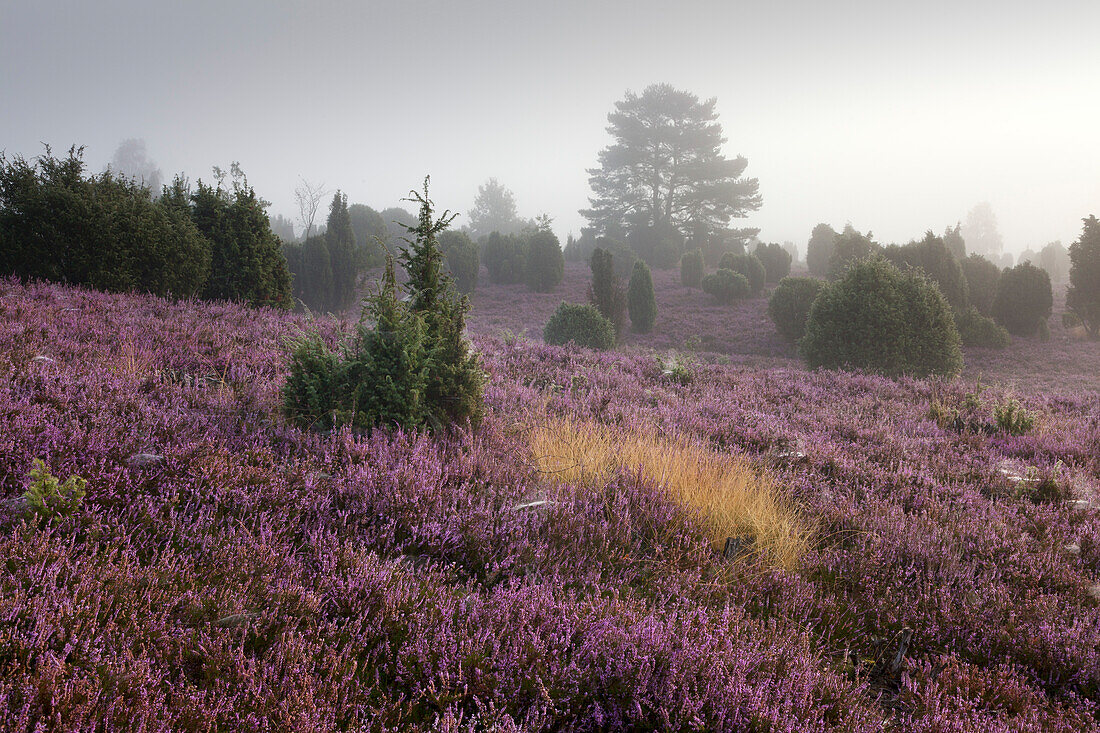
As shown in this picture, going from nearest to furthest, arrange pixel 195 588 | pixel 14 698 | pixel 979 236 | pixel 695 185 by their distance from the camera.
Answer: pixel 14 698, pixel 195 588, pixel 695 185, pixel 979 236

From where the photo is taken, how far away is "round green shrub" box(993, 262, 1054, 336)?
21438 millimetres

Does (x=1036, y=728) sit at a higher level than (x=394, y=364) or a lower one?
lower

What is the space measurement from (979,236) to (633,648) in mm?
103625

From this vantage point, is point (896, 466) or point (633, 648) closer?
point (633, 648)

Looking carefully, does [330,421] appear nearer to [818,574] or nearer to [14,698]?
[14,698]

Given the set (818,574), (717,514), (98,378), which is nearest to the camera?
(818,574)

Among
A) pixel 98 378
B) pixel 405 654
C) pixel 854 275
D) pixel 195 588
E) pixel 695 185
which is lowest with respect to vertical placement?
pixel 405 654

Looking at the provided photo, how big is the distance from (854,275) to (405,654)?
1515 cm

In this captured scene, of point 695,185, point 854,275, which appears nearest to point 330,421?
point 854,275

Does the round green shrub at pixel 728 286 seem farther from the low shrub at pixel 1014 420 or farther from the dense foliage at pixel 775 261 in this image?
the low shrub at pixel 1014 420

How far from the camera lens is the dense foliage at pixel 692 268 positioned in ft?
108

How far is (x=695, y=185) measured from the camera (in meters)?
48.4

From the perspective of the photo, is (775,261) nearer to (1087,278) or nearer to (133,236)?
(1087,278)

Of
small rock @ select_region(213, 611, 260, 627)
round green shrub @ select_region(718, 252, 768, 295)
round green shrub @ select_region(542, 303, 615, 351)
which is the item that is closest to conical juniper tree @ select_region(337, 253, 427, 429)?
small rock @ select_region(213, 611, 260, 627)
